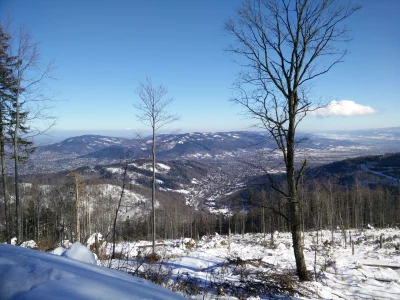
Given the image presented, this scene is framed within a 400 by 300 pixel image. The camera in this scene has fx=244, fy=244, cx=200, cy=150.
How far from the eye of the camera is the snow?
1.37m

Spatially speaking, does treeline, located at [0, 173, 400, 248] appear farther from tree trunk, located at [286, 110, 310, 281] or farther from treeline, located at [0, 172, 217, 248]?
tree trunk, located at [286, 110, 310, 281]

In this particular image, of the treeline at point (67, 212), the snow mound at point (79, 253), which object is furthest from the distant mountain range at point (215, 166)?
the snow mound at point (79, 253)

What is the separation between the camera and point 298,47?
713 centimetres

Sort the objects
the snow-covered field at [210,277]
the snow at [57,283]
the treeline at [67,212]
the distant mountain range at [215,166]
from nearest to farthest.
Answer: the snow at [57,283] → the snow-covered field at [210,277] → the distant mountain range at [215,166] → the treeline at [67,212]

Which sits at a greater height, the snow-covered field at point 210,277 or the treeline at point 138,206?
the snow-covered field at point 210,277

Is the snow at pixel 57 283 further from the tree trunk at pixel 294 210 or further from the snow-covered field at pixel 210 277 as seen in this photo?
the tree trunk at pixel 294 210

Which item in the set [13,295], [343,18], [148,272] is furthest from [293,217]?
A: [13,295]

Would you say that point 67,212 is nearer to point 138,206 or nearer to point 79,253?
point 138,206

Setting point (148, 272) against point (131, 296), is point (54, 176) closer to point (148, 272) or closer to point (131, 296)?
point (148, 272)

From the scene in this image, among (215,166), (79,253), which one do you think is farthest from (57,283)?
(215,166)

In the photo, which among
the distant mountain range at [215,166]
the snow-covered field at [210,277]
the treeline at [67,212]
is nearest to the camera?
the snow-covered field at [210,277]

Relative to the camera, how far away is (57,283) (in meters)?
1.46

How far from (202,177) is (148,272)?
13048 cm

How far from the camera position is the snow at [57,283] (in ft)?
4.49
